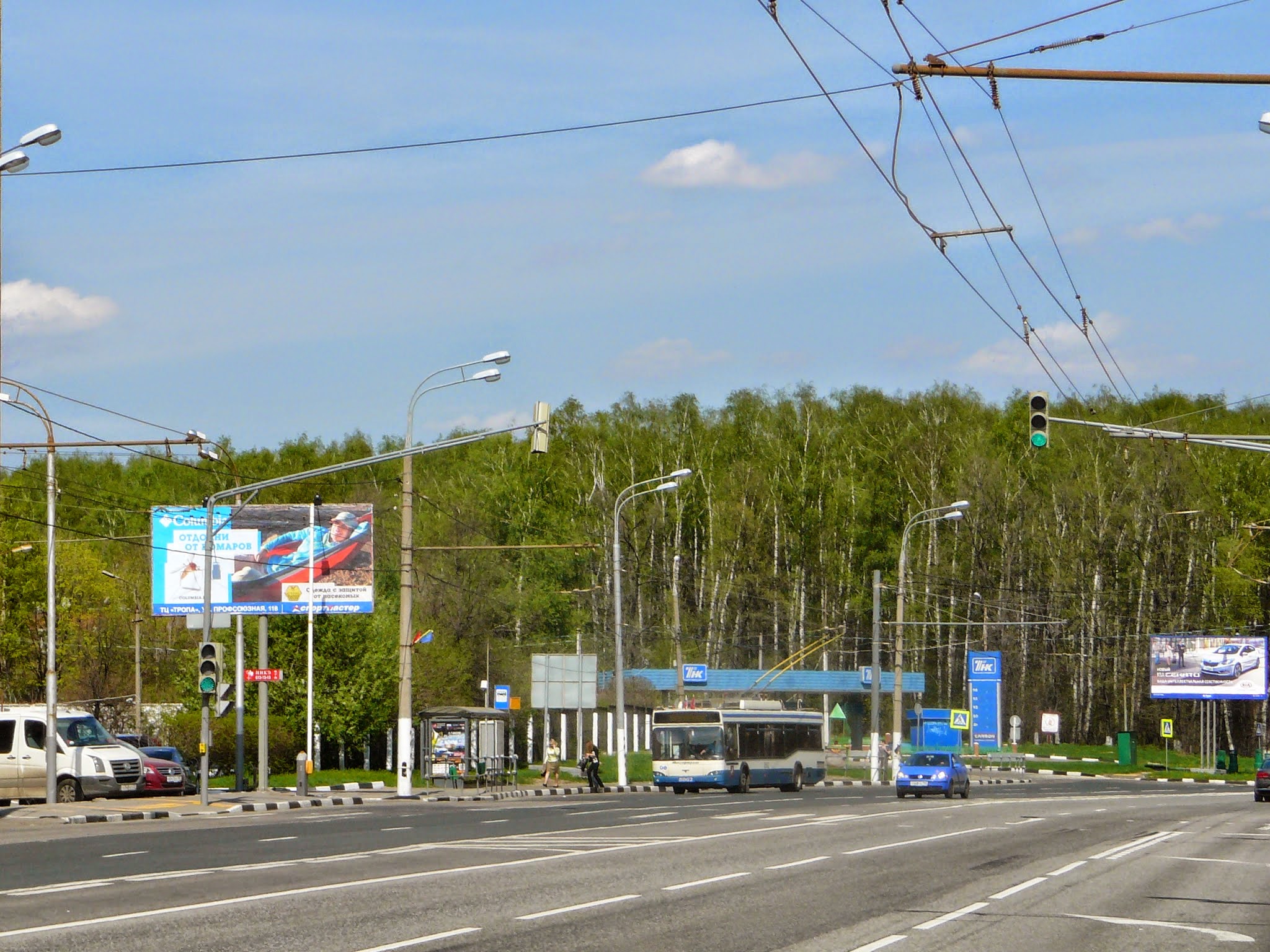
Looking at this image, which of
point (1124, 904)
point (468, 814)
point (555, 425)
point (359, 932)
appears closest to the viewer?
point (359, 932)

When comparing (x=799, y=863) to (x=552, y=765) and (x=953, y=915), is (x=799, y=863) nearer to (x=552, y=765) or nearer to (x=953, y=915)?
(x=953, y=915)

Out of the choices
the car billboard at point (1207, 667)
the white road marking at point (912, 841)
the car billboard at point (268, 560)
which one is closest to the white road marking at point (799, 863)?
the white road marking at point (912, 841)

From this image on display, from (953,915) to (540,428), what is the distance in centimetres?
1574

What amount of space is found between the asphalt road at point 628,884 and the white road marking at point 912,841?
0.37 feet

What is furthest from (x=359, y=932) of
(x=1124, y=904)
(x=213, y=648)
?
(x=213, y=648)

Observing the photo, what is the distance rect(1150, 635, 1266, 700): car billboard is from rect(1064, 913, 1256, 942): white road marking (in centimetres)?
5984

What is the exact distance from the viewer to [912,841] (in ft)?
80.4

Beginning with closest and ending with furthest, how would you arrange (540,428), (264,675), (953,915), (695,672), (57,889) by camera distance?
(953,915), (57,889), (540,428), (264,675), (695,672)

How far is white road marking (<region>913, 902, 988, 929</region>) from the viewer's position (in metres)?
13.1

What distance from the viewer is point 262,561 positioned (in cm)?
4697

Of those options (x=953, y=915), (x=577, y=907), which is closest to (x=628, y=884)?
(x=577, y=907)

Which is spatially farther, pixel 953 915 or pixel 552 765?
pixel 552 765

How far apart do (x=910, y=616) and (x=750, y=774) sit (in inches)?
1688

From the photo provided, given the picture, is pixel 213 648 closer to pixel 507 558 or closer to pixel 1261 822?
pixel 1261 822
